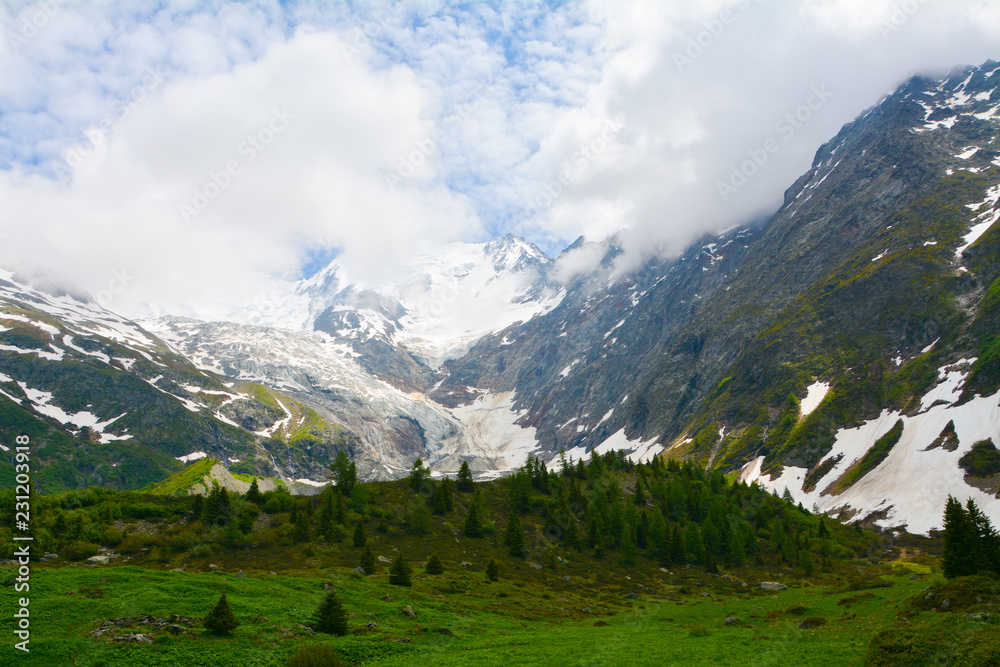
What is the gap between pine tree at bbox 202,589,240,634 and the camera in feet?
92.3

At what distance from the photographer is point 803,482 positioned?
185m

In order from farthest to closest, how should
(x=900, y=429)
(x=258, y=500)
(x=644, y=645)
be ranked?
(x=900, y=429) < (x=258, y=500) < (x=644, y=645)

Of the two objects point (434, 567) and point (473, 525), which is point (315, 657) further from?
point (473, 525)

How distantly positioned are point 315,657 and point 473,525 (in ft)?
195

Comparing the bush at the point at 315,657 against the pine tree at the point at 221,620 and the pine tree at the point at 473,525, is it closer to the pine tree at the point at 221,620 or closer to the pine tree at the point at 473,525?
the pine tree at the point at 221,620

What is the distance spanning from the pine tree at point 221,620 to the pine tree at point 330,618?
516 centimetres

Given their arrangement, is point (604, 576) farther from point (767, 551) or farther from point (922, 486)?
point (922, 486)

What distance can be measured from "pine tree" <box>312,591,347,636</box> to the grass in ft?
2.82

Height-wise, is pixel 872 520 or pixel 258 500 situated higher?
pixel 258 500

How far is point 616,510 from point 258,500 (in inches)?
2388

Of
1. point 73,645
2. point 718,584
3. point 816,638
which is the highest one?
point 73,645

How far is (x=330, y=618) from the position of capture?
1282 inches

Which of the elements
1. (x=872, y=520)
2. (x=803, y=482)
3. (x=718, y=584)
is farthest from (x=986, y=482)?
(x=718, y=584)

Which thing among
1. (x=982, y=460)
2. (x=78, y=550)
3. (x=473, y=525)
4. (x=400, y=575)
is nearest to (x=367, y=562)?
(x=400, y=575)
